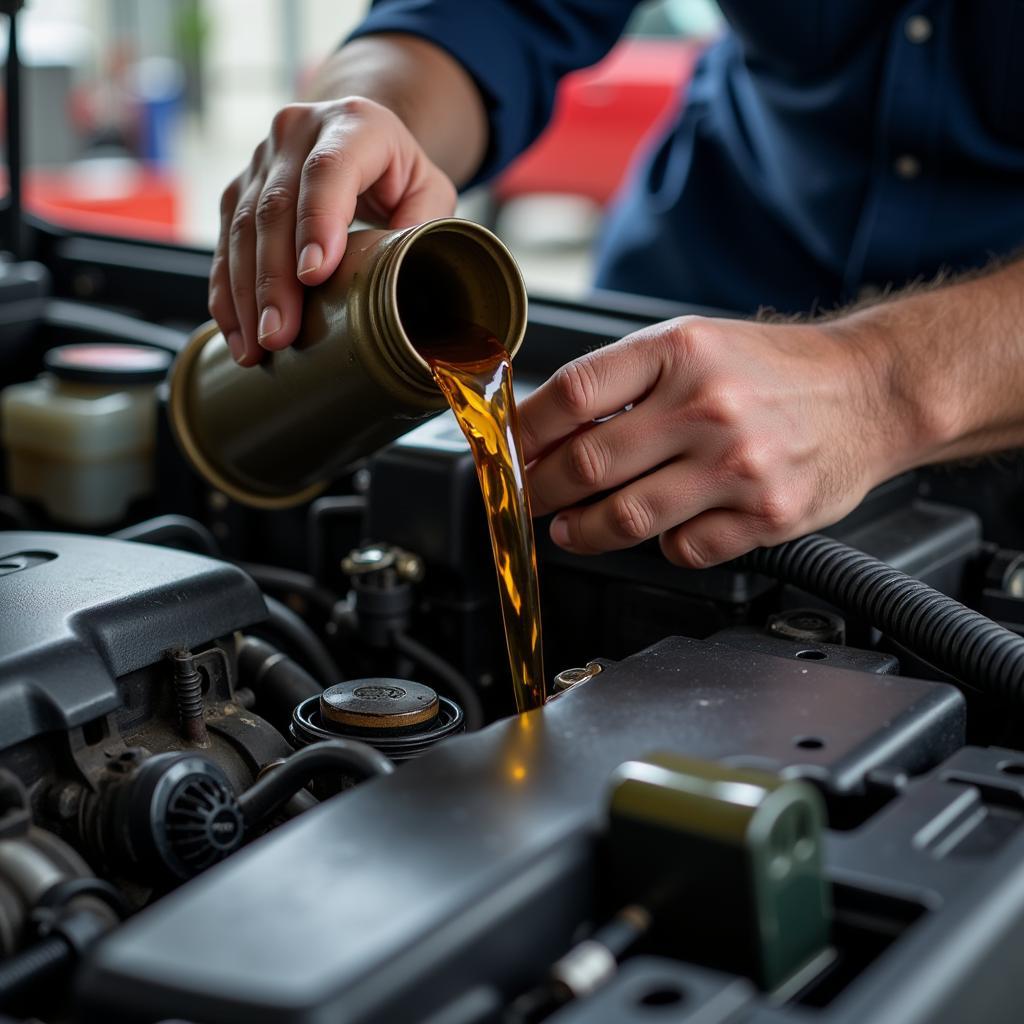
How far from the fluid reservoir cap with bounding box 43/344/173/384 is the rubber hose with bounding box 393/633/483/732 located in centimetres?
45

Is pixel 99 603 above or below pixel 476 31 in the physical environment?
below

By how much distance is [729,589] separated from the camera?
89 centimetres

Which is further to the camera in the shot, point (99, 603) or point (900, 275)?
point (900, 275)

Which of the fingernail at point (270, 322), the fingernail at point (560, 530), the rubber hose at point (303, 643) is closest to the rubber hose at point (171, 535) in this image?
the rubber hose at point (303, 643)

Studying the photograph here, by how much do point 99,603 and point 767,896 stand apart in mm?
422

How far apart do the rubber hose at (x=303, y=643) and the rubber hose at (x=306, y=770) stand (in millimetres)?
280

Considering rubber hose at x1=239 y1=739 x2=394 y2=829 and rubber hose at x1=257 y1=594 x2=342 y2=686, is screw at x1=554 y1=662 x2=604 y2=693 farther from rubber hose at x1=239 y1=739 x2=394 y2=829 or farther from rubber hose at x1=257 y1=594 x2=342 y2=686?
rubber hose at x1=257 y1=594 x2=342 y2=686

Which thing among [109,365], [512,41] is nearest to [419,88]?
[512,41]

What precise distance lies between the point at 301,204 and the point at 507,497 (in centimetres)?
25

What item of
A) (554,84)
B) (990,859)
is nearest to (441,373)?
(990,859)

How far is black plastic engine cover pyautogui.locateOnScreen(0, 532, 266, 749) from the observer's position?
27.0 inches

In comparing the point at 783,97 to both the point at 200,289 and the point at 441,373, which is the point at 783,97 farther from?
the point at 441,373

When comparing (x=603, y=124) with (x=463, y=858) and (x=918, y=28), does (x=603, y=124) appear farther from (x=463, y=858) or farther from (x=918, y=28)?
(x=463, y=858)

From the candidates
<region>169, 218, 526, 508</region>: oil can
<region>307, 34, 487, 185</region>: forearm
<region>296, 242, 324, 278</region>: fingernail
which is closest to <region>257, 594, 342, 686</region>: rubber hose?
<region>169, 218, 526, 508</region>: oil can
